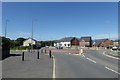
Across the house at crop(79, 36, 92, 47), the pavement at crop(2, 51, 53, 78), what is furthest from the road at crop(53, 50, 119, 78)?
the house at crop(79, 36, 92, 47)

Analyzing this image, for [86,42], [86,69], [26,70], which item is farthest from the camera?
[86,42]

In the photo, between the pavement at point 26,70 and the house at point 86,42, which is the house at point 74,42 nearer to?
the house at point 86,42

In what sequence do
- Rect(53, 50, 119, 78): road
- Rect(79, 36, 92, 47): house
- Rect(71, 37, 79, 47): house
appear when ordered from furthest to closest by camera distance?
Rect(71, 37, 79, 47): house
Rect(79, 36, 92, 47): house
Rect(53, 50, 119, 78): road

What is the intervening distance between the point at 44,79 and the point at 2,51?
21.7 meters

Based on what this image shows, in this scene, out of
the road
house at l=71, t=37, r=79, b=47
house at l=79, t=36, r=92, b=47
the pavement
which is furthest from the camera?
house at l=71, t=37, r=79, b=47

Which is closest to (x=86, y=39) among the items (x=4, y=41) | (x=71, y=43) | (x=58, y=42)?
(x=71, y=43)

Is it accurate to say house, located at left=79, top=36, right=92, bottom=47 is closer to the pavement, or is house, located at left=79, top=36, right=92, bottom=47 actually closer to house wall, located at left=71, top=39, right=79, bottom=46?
house wall, located at left=71, top=39, right=79, bottom=46

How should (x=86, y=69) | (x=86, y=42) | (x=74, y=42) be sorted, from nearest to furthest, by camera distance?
(x=86, y=69) < (x=86, y=42) < (x=74, y=42)

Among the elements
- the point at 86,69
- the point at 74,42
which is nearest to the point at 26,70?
the point at 86,69

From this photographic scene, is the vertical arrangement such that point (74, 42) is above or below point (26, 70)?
above

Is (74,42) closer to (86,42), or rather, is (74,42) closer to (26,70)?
(86,42)

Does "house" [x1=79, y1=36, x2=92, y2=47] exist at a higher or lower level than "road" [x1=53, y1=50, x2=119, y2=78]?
higher

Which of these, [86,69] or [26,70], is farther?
[86,69]

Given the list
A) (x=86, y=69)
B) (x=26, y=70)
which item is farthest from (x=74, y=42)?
(x=26, y=70)
